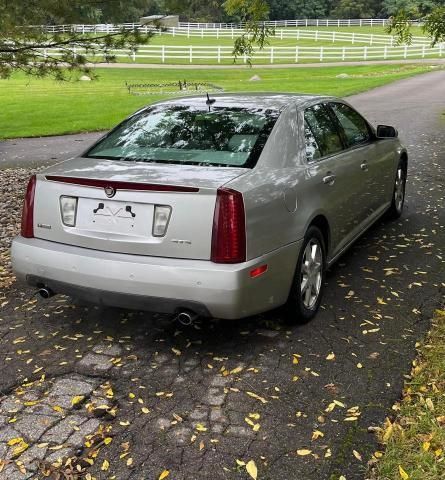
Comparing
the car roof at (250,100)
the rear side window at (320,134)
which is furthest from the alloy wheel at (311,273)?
the car roof at (250,100)

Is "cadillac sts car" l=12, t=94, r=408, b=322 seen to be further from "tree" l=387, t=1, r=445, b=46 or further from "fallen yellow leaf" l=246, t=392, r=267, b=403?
"tree" l=387, t=1, r=445, b=46

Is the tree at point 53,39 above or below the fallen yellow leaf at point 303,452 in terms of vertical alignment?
above

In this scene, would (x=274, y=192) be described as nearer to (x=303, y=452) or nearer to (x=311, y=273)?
(x=311, y=273)

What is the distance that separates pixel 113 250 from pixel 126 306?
356 mm

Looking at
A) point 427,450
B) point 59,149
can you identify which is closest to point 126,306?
point 427,450

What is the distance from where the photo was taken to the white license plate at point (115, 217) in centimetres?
361

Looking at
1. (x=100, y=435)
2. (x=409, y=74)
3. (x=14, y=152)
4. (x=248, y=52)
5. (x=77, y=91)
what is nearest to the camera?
(x=100, y=435)

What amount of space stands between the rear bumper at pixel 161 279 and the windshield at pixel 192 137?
77 cm

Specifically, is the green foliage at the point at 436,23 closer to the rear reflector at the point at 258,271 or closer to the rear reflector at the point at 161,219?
the rear reflector at the point at 258,271

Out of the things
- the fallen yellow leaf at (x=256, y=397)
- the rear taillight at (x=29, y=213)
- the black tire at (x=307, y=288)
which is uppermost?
Answer: the rear taillight at (x=29, y=213)

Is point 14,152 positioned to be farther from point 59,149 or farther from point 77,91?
point 77,91

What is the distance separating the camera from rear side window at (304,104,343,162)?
4.60 metres

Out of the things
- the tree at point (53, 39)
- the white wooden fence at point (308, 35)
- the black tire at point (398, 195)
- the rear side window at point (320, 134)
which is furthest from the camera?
the white wooden fence at point (308, 35)

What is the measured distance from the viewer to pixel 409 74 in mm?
32031
